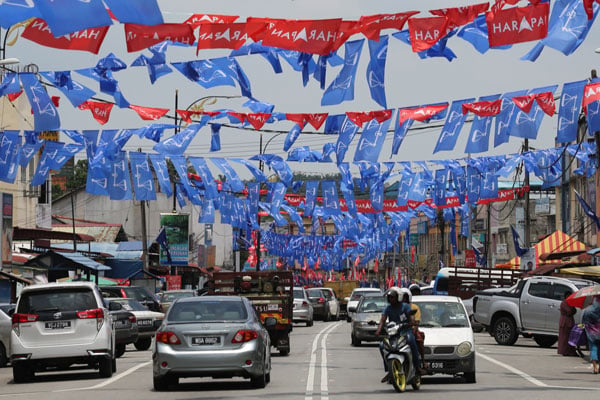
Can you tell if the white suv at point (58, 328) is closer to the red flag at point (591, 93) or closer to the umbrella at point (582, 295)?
the umbrella at point (582, 295)

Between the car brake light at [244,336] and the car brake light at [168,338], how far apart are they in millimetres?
889

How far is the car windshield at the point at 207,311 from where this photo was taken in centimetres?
1938

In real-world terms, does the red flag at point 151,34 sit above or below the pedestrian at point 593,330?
Result: above

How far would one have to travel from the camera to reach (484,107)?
97.1 ft

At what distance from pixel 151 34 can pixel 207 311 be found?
481cm

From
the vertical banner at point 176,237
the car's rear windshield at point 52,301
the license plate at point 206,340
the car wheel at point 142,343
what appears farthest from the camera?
the vertical banner at point 176,237

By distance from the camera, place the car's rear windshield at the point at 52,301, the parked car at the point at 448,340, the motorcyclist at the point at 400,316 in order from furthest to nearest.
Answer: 1. the car's rear windshield at the point at 52,301
2. the parked car at the point at 448,340
3. the motorcyclist at the point at 400,316

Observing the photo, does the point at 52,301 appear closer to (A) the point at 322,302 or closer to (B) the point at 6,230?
(B) the point at 6,230

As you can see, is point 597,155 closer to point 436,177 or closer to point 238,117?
point 436,177

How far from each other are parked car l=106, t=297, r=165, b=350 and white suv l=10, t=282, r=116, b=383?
37.4ft

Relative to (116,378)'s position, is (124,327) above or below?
above

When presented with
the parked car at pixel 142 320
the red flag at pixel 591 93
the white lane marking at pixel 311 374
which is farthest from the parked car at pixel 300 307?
the red flag at pixel 591 93

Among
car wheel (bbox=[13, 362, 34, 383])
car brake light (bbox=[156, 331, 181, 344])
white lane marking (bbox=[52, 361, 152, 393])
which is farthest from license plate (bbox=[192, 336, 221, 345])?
car wheel (bbox=[13, 362, 34, 383])

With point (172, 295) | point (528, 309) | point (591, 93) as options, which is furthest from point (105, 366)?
point (172, 295)
